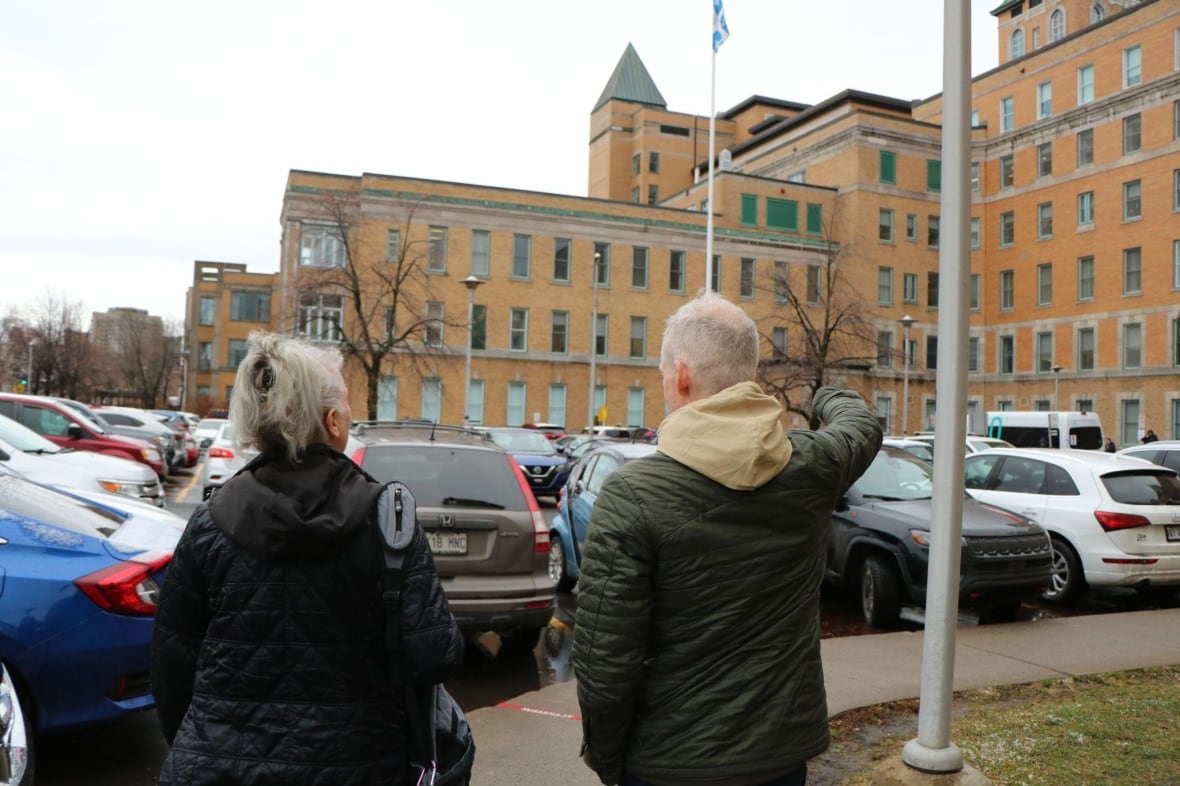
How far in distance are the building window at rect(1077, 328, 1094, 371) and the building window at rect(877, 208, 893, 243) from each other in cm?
1243

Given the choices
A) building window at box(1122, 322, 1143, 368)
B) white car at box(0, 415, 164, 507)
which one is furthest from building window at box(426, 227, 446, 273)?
white car at box(0, 415, 164, 507)

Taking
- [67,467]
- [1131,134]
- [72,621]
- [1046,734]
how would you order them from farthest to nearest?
[1131,134] < [67,467] < [1046,734] < [72,621]

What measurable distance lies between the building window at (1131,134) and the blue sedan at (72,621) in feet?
190

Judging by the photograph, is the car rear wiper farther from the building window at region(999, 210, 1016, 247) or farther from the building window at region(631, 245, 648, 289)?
the building window at region(999, 210, 1016, 247)

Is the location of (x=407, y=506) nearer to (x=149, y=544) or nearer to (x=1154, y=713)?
(x=149, y=544)

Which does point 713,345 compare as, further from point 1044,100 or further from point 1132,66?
point 1044,100

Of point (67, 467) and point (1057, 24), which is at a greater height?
point (1057, 24)

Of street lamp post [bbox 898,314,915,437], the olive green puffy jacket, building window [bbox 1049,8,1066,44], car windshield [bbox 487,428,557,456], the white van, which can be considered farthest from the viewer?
building window [bbox 1049,8,1066,44]

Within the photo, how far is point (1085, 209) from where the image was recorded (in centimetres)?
5428

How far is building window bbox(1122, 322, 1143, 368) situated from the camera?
50838 mm

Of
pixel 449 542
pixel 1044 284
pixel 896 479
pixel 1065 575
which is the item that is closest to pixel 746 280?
pixel 1044 284

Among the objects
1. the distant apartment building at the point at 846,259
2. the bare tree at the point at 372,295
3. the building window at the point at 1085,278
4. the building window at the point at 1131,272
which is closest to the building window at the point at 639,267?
the distant apartment building at the point at 846,259

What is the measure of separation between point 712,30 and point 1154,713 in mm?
26087

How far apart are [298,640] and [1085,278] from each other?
60216mm
